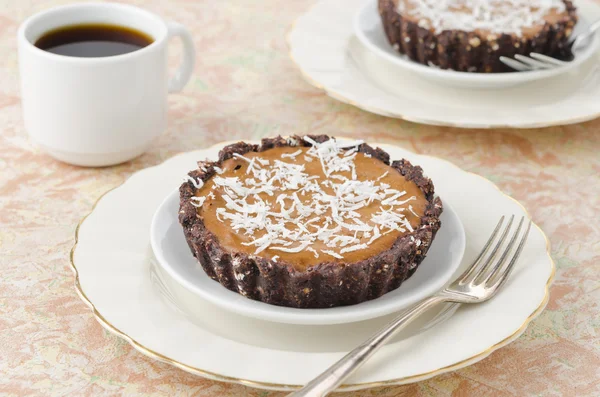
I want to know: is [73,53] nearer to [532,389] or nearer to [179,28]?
[179,28]

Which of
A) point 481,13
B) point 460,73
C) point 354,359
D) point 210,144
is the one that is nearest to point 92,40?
point 210,144

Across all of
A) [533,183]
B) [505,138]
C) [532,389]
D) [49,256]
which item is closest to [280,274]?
[532,389]

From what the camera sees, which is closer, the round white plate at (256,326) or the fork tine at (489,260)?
the round white plate at (256,326)

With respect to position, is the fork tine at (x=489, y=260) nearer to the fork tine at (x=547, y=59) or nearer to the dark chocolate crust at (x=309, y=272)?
the dark chocolate crust at (x=309, y=272)

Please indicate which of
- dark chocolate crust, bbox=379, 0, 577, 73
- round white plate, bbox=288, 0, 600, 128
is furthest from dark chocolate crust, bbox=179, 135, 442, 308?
dark chocolate crust, bbox=379, 0, 577, 73

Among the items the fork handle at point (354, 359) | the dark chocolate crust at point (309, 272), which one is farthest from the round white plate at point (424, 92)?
the fork handle at point (354, 359)
